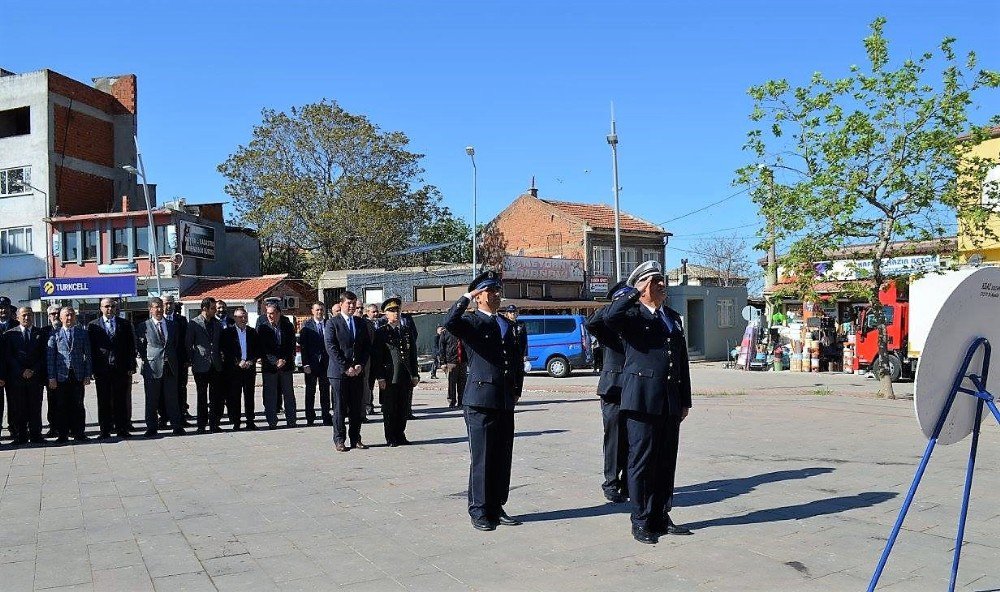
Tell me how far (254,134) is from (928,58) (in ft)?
108

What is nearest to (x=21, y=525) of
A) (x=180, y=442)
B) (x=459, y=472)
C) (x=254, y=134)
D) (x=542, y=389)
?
(x=459, y=472)

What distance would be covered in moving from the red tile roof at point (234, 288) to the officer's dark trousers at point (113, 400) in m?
26.1

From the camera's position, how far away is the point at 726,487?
315 inches

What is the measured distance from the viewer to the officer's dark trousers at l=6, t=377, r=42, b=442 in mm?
11469

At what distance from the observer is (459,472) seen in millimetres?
8891

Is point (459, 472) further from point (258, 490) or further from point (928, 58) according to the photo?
point (928, 58)

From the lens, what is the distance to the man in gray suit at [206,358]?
12531 millimetres

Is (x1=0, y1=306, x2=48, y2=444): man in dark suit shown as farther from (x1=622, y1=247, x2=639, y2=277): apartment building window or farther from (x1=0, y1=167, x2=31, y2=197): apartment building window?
(x1=622, y1=247, x2=639, y2=277): apartment building window

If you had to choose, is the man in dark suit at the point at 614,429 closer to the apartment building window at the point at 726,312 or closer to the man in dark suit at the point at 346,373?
the man in dark suit at the point at 346,373

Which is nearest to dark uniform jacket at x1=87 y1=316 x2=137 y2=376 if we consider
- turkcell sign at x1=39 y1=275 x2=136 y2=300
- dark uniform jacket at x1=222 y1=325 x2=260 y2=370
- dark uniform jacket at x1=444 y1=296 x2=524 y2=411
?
dark uniform jacket at x1=222 y1=325 x2=260 y2=370

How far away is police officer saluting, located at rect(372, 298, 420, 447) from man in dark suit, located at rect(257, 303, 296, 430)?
2606 mm

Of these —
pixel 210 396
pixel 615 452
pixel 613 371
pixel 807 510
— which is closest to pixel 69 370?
pixel 210 396

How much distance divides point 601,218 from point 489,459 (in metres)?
42.0

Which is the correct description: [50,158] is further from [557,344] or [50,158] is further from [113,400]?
[113,400]
